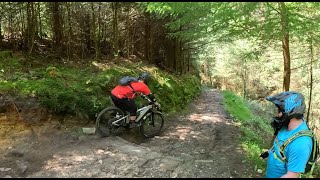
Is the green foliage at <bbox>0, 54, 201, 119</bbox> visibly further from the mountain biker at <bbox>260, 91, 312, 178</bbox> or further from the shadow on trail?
the mountain biker at <bbox>260, 91, 312, 178</bbox>

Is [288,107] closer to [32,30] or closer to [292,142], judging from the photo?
[292,142]

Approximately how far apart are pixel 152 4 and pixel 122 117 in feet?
12.8

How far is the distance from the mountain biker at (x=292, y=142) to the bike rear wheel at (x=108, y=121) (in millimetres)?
5120

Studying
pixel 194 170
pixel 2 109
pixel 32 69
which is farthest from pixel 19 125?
pixel 194 170

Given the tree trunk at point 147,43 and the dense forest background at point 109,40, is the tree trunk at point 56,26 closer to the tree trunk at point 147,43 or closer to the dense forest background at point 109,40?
the dense forest background at point 109,40

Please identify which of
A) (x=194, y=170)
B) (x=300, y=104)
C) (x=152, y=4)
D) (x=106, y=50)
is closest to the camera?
(x=300, y=104)

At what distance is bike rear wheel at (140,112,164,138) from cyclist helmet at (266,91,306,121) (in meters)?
5.72

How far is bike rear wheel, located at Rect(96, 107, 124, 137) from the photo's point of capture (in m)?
8.48

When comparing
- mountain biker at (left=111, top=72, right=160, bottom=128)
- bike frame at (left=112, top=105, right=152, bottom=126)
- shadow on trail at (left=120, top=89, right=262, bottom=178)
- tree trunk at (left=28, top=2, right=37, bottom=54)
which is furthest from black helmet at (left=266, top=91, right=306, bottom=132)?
tree trunk at (left=28, top=2, right=37, bottom=54)

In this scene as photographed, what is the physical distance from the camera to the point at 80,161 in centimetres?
676

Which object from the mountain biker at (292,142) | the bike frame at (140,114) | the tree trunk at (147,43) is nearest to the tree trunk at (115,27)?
the tree trunk at (147,43)

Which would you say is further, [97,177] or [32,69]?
[32,69]

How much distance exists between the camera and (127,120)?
29.0 feet

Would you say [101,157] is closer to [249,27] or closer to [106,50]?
[249,27]
